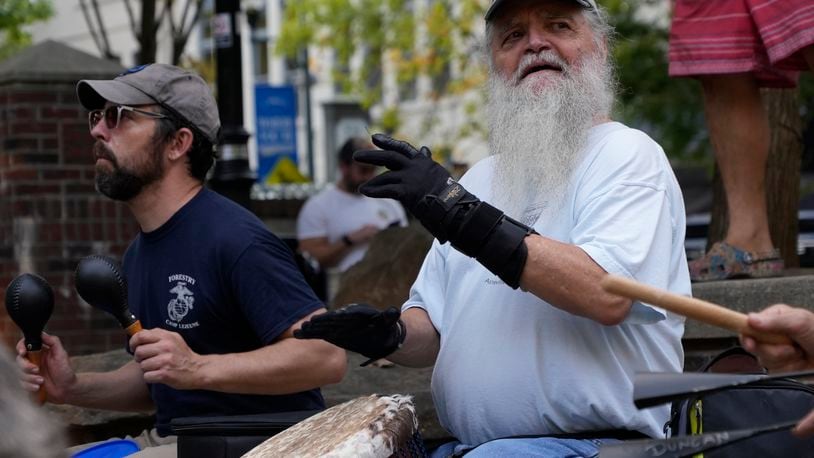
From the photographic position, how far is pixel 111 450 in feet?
13.8

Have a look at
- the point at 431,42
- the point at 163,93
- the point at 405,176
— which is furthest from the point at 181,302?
Answer: the point at 431,42

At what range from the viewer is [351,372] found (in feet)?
17.3

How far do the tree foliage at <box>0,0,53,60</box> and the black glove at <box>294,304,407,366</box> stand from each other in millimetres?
18398

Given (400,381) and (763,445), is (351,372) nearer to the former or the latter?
(400,381)

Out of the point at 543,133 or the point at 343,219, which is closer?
the point at 543,133

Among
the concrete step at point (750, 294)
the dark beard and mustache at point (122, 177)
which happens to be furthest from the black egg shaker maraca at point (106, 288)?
the concrete step at point (750, 294)

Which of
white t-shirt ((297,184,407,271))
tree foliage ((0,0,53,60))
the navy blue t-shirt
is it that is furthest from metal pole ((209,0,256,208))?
tree foliage ((0,0,53,60))

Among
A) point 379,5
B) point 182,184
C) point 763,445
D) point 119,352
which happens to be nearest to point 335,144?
point 379,5

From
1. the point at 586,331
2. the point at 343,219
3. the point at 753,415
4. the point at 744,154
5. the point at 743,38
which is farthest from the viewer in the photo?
the point at 343,219

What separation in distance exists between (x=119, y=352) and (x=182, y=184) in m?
1.71

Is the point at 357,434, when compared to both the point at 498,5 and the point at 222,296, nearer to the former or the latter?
the point at 222,296

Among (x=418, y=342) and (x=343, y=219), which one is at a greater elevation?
(x=418, y=342)

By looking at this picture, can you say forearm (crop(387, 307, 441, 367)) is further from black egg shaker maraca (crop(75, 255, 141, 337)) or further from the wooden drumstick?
the wooden drumstick

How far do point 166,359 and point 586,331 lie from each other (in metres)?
1.14
